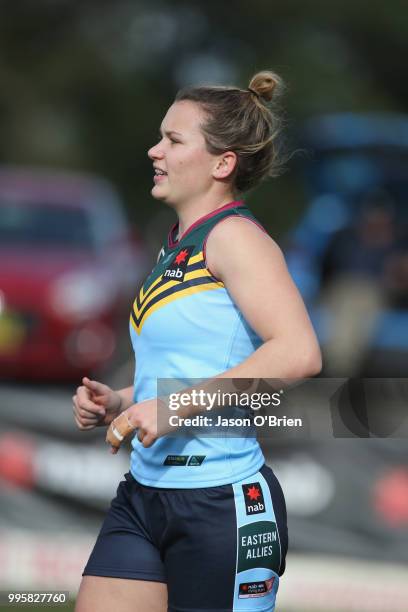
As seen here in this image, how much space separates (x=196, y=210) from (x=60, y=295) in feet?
17.3

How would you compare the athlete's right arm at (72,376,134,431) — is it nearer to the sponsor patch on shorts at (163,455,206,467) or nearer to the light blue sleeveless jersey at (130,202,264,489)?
the light blue sleeveless jersey at (130,202,264,489)

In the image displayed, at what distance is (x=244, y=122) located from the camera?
305cm

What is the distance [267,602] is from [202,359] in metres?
0.66

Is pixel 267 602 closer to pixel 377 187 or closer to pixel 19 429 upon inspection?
pixel 19 429

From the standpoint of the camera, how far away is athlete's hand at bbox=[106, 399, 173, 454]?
8.93 feet

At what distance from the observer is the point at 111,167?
23.5m

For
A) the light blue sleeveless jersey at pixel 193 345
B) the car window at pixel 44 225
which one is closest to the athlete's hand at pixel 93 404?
the light blue sleeveless jersey at pixel 193 345

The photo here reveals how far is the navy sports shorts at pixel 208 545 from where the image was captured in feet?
9.37

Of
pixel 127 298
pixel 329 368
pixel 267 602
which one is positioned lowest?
pixel 267 602

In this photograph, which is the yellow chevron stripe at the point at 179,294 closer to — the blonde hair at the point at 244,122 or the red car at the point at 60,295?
the blonde hair at the point at 244,122

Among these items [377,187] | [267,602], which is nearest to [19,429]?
[267,602]

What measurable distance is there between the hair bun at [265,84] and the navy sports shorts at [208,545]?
103 centimetres

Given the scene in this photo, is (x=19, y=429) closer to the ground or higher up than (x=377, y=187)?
closer to the ground

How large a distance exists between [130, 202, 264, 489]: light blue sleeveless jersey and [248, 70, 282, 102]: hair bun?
14.1 inches
